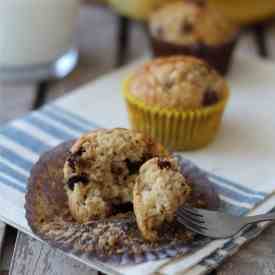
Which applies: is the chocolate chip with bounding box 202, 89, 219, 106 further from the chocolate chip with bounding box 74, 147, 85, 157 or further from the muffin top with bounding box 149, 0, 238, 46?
the chocolate chip with bounding box 74, 147, 85, 157

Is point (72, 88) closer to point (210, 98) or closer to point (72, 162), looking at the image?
point (210, 98)

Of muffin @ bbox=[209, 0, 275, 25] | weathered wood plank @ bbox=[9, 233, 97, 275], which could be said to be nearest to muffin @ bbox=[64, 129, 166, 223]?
weathered wood plank @ bbox=[9, 233, 97, 275]

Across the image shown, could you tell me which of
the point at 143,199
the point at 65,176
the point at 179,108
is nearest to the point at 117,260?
the point at 143,199

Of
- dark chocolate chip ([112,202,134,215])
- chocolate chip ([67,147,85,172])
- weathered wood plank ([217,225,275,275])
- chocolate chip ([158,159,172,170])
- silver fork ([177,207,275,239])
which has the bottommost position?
weathered wood plank ([217,225,275,275])

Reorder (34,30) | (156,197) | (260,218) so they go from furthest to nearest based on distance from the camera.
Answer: (34,30)
(260,218)
(156,197)

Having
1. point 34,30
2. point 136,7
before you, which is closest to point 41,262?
point 34,30

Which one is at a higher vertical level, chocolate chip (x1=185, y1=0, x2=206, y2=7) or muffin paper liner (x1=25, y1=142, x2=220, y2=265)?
chocolate chip (x1=185, y1=0, x2=206, y2=7)

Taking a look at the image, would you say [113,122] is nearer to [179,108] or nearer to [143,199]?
[179,108]

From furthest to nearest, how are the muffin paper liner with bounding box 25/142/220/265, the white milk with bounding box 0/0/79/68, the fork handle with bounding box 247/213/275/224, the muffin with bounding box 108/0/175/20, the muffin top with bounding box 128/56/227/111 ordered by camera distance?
the muffin with bounding box 108/0/175/20 → the white milk with bounding box 0/0/79/68 → the muffin top with bounding box 128/56/227/111 → the fork handle with bounding box 247/213/275/224 → the muffin paper liner with bounding box 25/142/220/265
